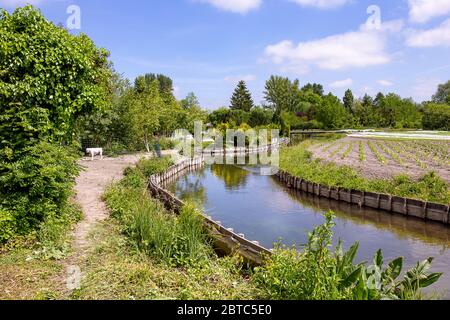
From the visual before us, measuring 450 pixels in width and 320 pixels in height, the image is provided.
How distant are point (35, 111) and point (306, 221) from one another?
1200 centimetres

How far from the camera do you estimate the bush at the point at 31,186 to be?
8.91m

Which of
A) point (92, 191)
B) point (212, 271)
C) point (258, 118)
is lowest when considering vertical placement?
point (212, 271)

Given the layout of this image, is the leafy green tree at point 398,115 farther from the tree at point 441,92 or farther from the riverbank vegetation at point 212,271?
the riverbank vegetation at point 212,271

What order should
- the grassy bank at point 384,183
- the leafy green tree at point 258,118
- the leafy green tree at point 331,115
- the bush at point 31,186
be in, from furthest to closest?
the leafy green tree at point 331,115 → the leafy green tree at point 258,118 → the grassy bank at point 384,183 → the bush at point 31,186

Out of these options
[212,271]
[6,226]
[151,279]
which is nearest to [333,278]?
[212,271]

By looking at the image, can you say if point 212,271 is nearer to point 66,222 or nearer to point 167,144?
point 66,222

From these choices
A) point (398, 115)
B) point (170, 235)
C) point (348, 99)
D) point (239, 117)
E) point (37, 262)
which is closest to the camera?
point (37, 262)

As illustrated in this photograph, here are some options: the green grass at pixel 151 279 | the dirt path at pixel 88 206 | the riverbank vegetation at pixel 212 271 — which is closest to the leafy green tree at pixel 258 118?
the dirt path at pixel 88 206

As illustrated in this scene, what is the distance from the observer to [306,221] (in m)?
17.5

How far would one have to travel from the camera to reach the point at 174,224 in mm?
9414

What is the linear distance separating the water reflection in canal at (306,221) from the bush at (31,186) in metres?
5.40

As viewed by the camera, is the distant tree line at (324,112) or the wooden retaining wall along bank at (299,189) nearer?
the wooden retaining wall along bank at (299,189)

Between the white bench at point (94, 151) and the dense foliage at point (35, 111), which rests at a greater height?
the dense foliage at point (35, 111)
